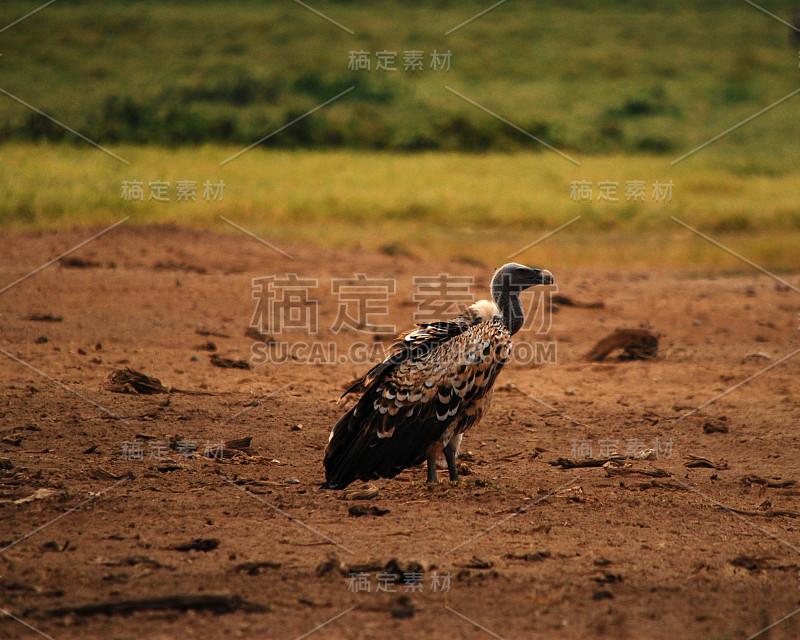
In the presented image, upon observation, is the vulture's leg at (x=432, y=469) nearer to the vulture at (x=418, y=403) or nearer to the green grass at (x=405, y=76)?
the vulture at (x=418, y=403)

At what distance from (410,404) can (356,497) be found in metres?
0.80

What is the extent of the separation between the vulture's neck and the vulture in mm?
415

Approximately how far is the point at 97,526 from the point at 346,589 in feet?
6.13

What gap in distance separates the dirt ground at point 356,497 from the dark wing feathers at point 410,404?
0.29 metres

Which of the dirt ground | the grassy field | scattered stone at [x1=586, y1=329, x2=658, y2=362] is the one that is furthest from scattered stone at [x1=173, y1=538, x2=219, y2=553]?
the grassy field

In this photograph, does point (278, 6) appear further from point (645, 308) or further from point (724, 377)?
point (724, 377)

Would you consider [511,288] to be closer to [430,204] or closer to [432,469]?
[432,469]

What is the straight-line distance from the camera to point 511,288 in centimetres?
744

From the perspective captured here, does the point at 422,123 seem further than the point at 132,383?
Yes

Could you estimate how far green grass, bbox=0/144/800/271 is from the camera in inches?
681

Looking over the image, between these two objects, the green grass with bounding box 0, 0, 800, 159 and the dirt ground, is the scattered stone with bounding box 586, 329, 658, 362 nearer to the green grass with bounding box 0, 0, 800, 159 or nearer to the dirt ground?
the dirt ground

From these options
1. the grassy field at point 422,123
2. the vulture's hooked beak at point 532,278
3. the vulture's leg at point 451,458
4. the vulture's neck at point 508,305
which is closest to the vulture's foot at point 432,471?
the vulture's leg at point 451,458

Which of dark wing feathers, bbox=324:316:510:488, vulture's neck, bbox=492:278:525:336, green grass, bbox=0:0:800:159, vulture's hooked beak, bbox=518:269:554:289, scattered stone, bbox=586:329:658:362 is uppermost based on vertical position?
green grass, bbox=0:0:800:159

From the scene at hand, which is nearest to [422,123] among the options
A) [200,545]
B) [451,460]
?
[451,460]
